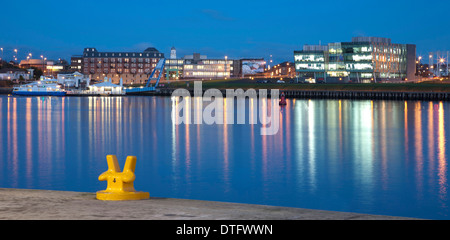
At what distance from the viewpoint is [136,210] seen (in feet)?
32.8

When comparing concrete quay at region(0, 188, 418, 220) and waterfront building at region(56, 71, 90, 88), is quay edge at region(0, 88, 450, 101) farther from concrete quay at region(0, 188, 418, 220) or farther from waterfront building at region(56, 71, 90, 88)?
concrete quay at region(0, 188, 418, 220)

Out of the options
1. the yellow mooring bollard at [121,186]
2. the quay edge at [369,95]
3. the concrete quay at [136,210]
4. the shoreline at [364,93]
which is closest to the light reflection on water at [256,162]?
the concrete quay at [136,210]

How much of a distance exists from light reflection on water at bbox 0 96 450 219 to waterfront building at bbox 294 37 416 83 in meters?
124

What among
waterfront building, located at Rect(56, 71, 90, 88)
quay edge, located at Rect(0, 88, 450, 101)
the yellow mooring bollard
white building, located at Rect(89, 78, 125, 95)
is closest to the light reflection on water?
the yellow mooring bollard

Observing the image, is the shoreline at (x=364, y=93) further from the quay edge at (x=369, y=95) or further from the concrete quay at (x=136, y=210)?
the concrete quay at (x=136, y=210)

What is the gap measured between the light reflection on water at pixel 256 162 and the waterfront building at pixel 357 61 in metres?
124

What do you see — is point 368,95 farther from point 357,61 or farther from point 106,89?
point 106,89

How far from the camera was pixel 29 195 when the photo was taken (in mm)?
11305

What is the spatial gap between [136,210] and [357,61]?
565ft

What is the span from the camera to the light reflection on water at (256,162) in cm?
2048

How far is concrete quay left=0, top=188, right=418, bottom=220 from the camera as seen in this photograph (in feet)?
30.9

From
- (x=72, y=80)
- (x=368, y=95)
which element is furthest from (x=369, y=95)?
(x=72, y=80)
